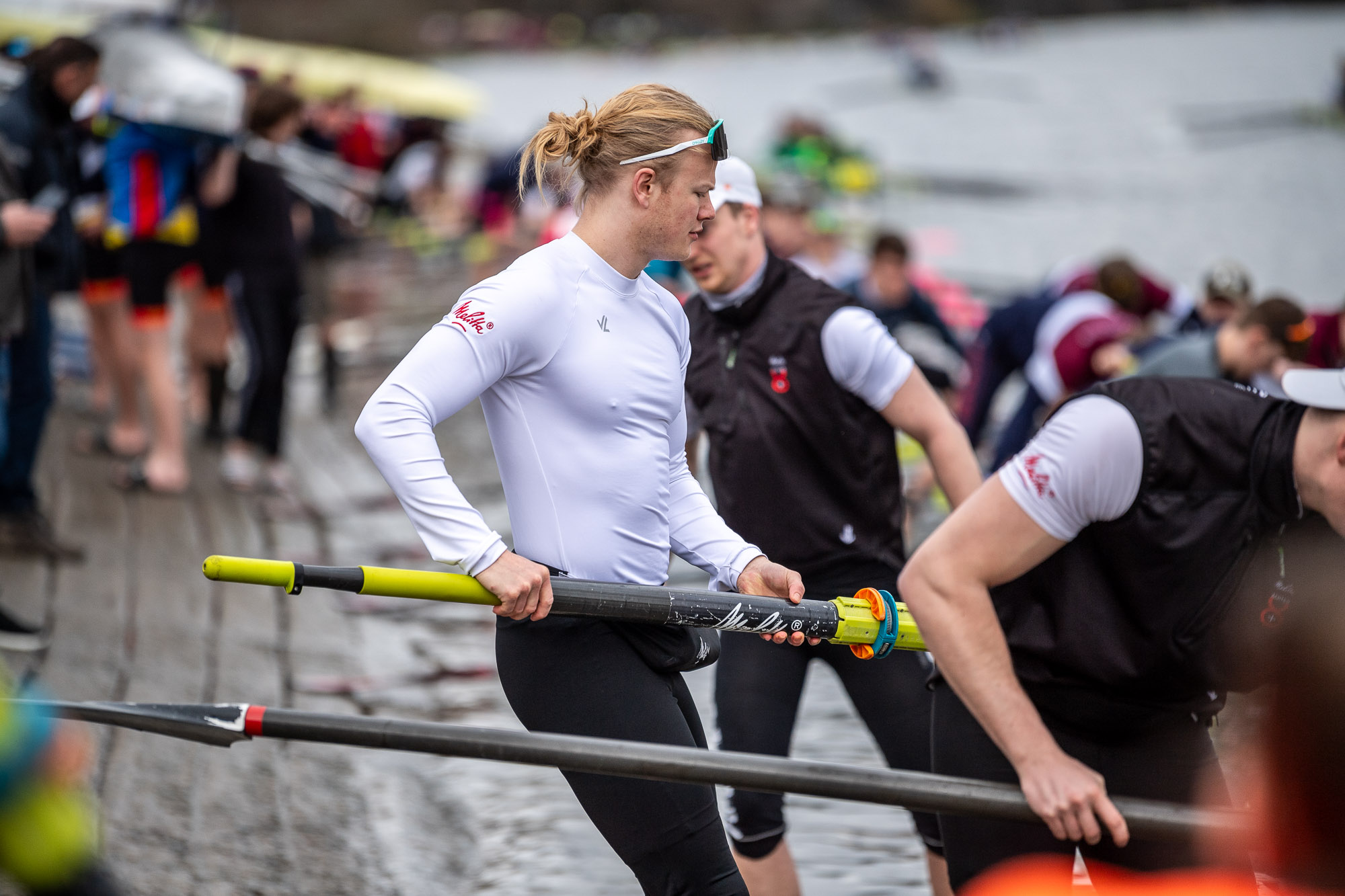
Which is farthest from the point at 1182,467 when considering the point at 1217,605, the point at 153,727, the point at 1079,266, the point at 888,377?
the point at 1079,266

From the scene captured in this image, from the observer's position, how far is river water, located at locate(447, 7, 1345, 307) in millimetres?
28703

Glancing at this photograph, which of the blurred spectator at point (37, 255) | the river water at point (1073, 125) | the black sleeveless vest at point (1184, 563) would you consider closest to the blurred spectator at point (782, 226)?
the blurred spectator at point (37, 255)

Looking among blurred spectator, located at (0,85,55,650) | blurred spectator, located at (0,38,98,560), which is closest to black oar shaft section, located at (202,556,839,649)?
blurred spectator, located at (0,85,55,650)

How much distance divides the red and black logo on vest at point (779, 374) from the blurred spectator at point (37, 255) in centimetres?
351

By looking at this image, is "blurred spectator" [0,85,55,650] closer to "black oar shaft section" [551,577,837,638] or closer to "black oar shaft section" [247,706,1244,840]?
"black oar shaft section" [247,706,1244,840]

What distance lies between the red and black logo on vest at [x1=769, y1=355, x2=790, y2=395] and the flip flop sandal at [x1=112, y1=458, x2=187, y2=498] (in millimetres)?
4782

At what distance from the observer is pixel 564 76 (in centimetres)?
6334

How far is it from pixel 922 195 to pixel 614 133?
32.1 m

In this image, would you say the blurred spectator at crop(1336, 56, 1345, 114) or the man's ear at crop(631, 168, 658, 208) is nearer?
the man's ear at crop(631, 168, 658, 208)

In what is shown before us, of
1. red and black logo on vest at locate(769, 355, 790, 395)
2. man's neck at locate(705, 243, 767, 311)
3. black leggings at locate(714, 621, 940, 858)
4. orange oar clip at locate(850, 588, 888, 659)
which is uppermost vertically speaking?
man's neck at locate(705, 243, 767, 311)

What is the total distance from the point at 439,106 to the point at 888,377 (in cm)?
2067

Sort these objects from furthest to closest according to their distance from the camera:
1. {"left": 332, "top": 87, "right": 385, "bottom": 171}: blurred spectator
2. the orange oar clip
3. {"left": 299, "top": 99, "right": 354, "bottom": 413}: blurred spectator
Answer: {"left": 332, "top": 87, "right": 385, "bottom": 171}: blurred spectator → {"left": 299, "top": 99, "right": 354, "bottom": 413}: blurred spectator → the orange oar clip

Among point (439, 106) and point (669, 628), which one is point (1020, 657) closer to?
point (669, 628)

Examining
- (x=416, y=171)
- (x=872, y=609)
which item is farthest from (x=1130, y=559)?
(x=416, y=171)
